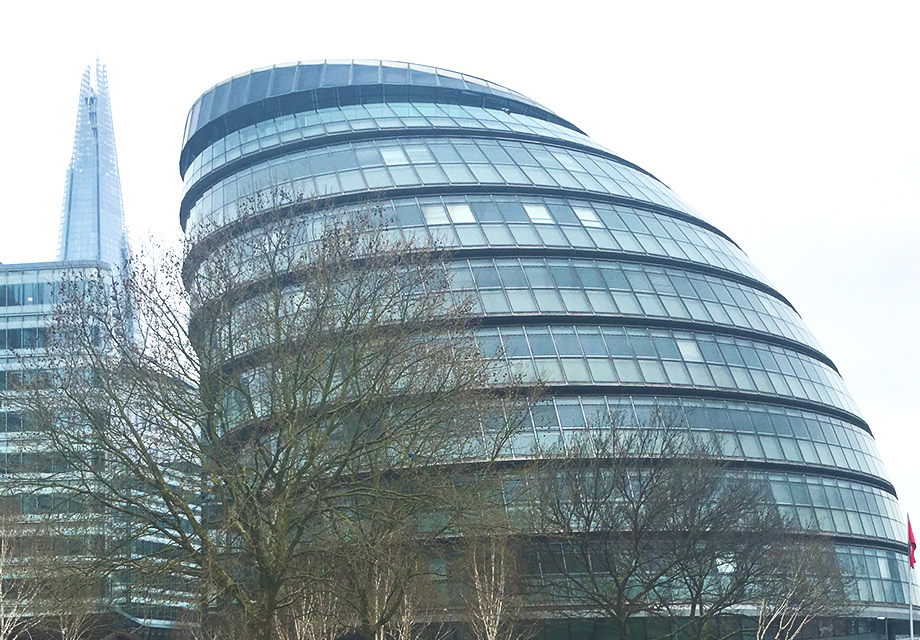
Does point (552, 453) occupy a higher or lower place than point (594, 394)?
lower

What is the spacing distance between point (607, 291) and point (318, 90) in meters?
25.4

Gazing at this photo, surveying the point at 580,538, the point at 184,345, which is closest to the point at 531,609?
the point at 580,538

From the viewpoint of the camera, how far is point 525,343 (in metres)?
46.3

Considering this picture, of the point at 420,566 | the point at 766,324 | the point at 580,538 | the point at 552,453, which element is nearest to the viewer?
the point at 420,566

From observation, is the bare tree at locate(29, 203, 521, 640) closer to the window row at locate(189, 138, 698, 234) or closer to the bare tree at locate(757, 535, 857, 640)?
the bare tree at locate(757, 535, 857, 640)

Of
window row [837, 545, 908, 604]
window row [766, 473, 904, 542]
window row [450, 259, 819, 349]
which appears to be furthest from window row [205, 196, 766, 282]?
window row [837, 545, 908, 604]

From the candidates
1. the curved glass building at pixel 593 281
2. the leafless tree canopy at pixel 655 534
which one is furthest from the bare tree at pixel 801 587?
the curved glass building at pixel 593 281

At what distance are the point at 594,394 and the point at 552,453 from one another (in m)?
5.89

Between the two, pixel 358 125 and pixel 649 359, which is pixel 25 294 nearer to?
pixel 358 125

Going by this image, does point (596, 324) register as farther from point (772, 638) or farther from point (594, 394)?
point (772, 638)

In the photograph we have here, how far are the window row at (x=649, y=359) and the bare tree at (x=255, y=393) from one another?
1643cm

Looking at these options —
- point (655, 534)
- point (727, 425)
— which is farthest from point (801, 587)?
point (727, 425)

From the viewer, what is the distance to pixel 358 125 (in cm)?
6019

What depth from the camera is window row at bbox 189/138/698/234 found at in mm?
53844
